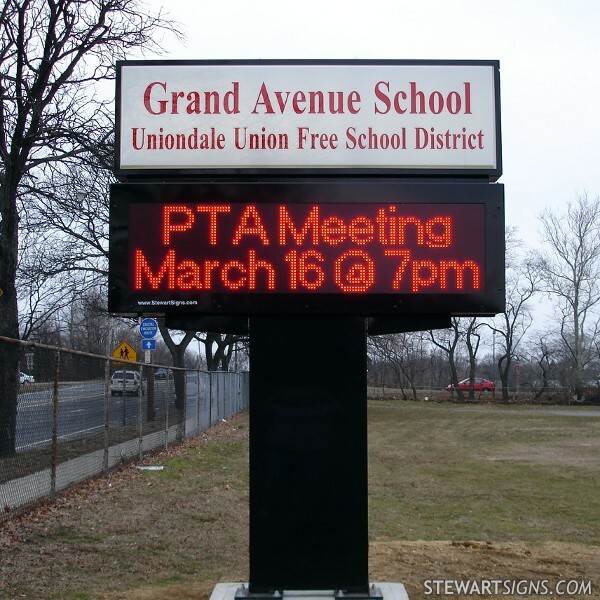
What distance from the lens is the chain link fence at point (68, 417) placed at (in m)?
9.10

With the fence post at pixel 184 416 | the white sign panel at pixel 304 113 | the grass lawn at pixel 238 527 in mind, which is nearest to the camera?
the white sign panel at pixel 304 113

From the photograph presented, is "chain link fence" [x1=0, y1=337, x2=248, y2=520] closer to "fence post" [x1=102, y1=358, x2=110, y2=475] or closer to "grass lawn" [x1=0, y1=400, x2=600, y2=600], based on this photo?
"fence post" [x1=102, y1=358, x2=110, y2=475]

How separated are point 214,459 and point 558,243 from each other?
5491 cm

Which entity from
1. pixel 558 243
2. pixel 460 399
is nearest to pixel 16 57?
pixel 460 399

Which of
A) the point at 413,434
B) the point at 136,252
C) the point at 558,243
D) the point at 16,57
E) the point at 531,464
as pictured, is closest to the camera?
A: the point at 136,252

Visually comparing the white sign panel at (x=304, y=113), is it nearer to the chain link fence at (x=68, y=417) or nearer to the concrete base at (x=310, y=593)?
the concrete base at (x=310, y=593)

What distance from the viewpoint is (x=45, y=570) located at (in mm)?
7051

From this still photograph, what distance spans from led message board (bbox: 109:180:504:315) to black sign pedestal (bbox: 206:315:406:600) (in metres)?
0.49

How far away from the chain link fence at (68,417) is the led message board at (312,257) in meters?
3.75

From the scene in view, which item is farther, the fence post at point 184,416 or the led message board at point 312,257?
the fence post at point 184,416

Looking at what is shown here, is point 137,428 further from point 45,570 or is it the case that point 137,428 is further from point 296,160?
point 296,160

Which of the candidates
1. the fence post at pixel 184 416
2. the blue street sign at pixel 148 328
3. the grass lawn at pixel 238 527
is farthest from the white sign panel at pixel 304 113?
the fence post at pixel 184 416

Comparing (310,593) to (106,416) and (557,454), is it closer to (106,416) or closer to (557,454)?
(106,416)

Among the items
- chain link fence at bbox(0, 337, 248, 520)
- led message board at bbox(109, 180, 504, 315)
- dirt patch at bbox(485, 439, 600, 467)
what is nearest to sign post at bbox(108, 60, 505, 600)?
led message board at bbox(109, 180, 504, 315)
